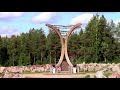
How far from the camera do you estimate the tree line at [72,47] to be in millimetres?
8789

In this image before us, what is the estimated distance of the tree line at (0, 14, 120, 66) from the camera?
8789mm

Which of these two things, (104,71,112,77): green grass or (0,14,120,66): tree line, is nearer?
(104,71,112,77): green grass

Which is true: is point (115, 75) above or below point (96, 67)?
below

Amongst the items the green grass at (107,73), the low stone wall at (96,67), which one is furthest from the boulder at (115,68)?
the green grass at (107,73)

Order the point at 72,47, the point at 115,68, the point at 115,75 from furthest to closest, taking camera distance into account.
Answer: the point at 72,47, the point at 115,68, the point at 115,75

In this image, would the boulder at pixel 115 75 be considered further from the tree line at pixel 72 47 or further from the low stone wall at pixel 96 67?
the tree line at pixel 72 47

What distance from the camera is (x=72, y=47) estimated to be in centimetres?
891

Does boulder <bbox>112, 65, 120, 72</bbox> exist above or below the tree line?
below

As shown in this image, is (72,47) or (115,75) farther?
(72,47)

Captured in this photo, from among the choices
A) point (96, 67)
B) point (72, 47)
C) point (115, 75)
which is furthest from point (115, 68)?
point (72, 47)

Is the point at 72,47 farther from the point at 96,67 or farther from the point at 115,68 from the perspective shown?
the point at 115,68

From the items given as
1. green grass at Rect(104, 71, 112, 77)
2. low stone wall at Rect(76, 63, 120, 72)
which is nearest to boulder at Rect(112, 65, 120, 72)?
low stone wall at Rect(76, 63, 120, 72)

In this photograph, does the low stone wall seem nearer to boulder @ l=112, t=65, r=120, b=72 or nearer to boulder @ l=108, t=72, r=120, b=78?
boulder @ l=112, t=65, r=120, b=72
